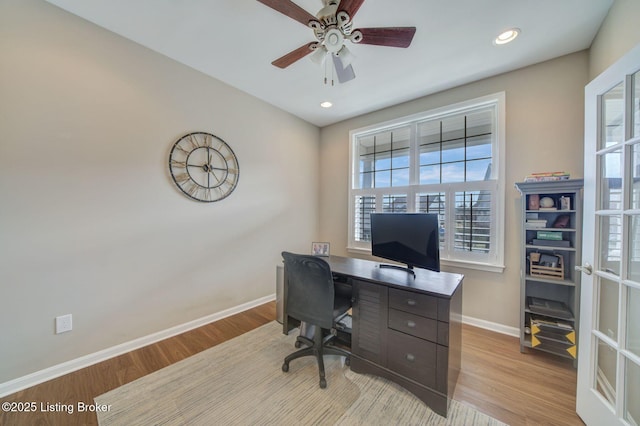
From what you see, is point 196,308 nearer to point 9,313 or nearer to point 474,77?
point 9,313

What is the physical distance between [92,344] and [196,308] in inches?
33.2

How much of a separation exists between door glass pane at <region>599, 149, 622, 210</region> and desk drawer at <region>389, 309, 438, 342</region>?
3.96ft

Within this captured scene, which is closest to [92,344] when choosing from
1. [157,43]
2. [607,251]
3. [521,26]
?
[157,43]

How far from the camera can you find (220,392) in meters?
1.68

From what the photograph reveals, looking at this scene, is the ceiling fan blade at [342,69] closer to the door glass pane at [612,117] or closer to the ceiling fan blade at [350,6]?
the ceiling fan blade at [350,6]

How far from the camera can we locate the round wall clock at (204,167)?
2.45 metres

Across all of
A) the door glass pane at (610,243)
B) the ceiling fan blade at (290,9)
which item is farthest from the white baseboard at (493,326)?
the ceiling fan blade at (290,9)

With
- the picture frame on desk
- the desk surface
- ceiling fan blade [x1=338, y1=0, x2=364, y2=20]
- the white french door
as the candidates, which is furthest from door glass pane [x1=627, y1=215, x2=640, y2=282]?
the picture frame on desk

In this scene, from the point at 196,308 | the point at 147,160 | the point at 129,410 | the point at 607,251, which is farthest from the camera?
the point at 196,308

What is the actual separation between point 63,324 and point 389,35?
329 centimetres

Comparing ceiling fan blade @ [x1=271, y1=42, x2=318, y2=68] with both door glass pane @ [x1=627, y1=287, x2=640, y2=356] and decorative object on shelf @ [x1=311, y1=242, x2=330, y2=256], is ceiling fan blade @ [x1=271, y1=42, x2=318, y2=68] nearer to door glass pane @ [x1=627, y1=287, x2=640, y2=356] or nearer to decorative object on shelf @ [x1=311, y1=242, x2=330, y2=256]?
decorative object on shelf @ [x1=311, y1=242, x2=330, y2=256]

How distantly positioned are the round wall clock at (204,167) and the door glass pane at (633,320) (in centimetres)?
329

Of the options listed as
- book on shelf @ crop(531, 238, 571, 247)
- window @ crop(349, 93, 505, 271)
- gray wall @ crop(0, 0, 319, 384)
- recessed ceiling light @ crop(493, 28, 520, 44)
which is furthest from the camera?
window @ crop(349, 93, 505, 271)

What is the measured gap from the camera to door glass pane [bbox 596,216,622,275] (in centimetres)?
127
